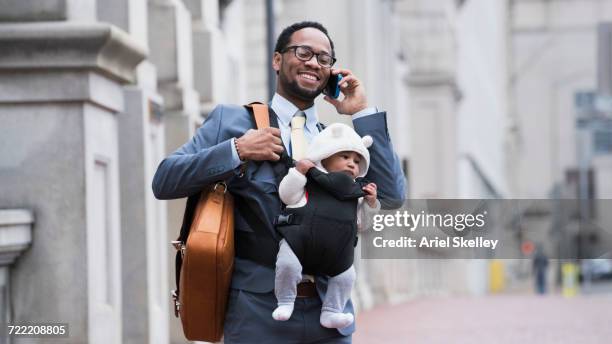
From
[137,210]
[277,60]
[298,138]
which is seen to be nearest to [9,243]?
[137,210]

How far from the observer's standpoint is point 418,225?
19.3ft

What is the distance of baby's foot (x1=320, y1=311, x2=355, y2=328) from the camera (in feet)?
14.7

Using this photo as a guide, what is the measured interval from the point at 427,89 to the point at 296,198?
1585 inches

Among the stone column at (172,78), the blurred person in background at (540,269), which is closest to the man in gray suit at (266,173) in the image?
the stone column at (172,78)

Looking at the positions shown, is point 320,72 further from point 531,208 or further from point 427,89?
point 531,208

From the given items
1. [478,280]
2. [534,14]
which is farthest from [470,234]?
[534,14]

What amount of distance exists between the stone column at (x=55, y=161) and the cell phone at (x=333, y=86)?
319 centimetres

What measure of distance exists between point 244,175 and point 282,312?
45cm

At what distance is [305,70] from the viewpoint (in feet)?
15.2

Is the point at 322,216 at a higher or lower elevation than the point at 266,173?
lower

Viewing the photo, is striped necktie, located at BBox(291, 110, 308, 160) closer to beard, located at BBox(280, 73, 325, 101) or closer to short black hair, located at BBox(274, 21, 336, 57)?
beard, located at BBox(280, 73, 325, 101)

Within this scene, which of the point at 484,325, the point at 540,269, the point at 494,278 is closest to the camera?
the point at 484,325

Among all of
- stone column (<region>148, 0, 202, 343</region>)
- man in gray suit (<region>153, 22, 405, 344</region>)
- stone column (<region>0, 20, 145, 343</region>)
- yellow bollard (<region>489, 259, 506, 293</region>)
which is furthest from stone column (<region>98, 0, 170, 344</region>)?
yellow bollard (<region>489, 259, 506, 293</region>)

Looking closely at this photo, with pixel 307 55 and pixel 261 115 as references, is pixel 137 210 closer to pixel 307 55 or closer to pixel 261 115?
pixel 261 115
